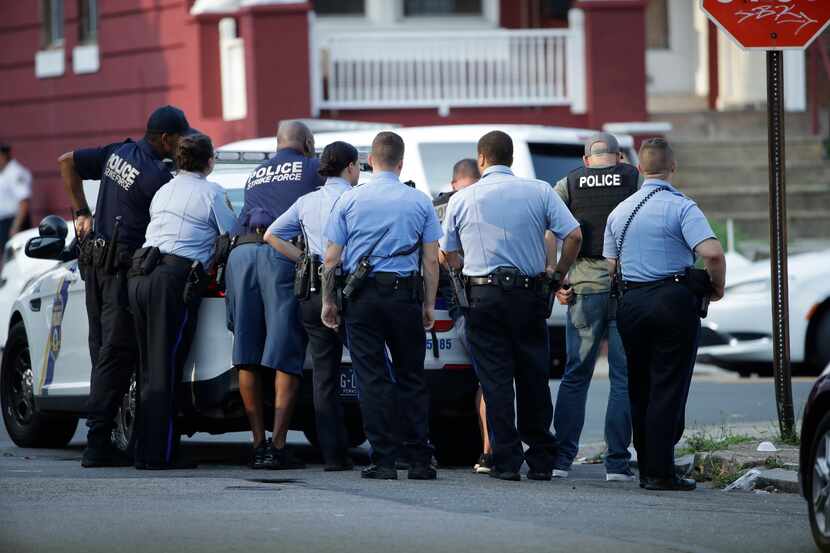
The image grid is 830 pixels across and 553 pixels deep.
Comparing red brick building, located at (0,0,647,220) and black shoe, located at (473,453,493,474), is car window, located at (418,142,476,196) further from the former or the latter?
red brick building, located at (0,0,647,220)

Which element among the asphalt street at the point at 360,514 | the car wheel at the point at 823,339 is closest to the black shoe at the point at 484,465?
the asphalt street at the point at 360,514

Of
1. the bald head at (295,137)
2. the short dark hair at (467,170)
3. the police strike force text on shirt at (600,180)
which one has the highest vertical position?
the bald head at (295,137)

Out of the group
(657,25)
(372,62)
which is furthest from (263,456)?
(657,25)

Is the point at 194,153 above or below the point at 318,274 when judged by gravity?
above

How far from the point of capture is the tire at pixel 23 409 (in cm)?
1216

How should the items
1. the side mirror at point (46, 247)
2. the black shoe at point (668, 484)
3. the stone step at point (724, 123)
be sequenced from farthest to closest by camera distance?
the stone step at point (724, 123), the side mirror at point (46, 247), the black shoe at point (668, 484)

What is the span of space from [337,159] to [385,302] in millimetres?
907

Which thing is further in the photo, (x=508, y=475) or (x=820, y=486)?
(x=508, y=475)

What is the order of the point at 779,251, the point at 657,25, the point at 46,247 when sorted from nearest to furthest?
the point at 779,251 < the point at 46,247 < the point at 657,25

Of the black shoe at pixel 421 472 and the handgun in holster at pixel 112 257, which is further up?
the handgun in holster at pixel 112 257

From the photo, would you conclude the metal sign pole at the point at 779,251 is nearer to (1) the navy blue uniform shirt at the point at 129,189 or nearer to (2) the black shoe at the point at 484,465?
(2) the black shoe at the point at 484,465

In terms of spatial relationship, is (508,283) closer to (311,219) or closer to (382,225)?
(382,225)

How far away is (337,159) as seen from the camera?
1028 centimetres

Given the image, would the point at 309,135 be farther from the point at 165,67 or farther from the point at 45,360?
the point at 165,67
